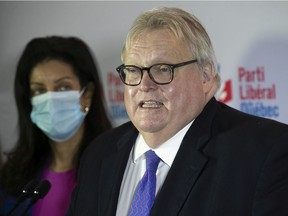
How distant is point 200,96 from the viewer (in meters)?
1.52

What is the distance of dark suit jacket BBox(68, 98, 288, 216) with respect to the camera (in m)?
1.27

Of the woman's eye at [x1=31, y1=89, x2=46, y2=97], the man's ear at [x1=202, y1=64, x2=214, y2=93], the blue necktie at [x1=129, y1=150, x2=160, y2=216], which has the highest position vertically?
the man's ear at [x1=202, y1=64, x2=214, y2=93]

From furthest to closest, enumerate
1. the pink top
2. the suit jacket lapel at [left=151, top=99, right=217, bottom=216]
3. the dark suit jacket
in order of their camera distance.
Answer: the pink top
the suit jacket lapel at [left=151, top=99, right=217, bottom=216]
the dark suit jacket

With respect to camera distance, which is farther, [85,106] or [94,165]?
[85,106]

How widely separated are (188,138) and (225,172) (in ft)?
0.63

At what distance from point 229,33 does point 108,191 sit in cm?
106

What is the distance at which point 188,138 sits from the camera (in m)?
1.49

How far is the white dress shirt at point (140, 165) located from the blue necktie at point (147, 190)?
2 centimetres

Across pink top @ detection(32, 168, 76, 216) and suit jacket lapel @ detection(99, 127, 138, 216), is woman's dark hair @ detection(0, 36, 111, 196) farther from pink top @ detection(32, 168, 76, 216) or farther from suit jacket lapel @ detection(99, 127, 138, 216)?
suit jacket lapel @ detection(99, 127, 138, 216)

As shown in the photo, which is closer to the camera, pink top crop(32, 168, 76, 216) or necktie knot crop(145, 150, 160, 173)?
necktie knot crop(145, 150, 160, 173)

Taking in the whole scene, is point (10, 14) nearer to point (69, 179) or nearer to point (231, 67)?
point (69, 179)

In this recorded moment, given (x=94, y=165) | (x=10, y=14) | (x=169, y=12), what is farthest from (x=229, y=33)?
(x=10, y=14)

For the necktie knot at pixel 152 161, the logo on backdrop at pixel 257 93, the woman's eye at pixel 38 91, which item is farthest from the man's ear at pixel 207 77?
the woman's eye at pixel 38 91

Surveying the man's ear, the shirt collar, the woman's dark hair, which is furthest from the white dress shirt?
the woman's dark hair
